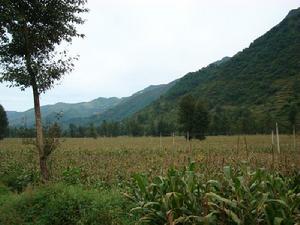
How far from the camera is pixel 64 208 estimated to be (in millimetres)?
9039

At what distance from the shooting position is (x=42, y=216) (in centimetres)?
907

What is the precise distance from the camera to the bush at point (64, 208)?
8.57m

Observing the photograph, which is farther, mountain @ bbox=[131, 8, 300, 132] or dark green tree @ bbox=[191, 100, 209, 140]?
mountain @ bbox=[131, 8, 300, 132]

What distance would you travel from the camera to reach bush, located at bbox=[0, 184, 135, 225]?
28.1ft

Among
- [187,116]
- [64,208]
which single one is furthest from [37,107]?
[187,116]

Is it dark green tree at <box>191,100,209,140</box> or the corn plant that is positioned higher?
dark green tree at <box>191,100,209,140</box>

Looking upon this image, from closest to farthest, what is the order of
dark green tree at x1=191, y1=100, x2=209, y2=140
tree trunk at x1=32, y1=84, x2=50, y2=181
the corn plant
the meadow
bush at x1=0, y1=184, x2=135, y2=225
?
the corn plant
the meadow
bush at x1=0, y1=184, x2=135, y2=225
tree trunk at x1=32, y1=84, x2=50, y2=181
dark green tree at x1=191, y1=100, x2=209, y2=140

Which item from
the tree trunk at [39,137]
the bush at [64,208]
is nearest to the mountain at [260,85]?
the tree trunk at [39,137]

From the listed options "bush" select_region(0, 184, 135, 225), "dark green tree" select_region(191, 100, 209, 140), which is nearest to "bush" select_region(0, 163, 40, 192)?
"bush" select_region(0, 184, 135, 225)

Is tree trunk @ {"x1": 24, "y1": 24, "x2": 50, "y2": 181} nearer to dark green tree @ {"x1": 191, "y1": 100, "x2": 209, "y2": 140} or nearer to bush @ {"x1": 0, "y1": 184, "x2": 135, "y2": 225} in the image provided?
Result: bush @ {"x1": 0, "y1": 184, "x2": 135, "y2": 225}

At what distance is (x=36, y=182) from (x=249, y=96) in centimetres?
15414

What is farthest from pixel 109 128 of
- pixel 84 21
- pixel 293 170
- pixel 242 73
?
pixel 293 170

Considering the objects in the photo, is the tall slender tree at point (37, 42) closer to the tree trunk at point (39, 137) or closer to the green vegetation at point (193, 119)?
the tree trunk at point (39, 137)

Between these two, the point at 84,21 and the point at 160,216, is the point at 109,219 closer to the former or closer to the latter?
the point at 160,216
